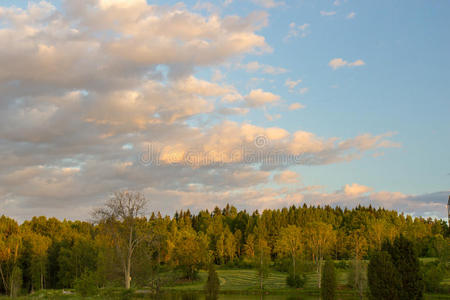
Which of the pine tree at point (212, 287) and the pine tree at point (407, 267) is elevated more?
the pine tree at point (407, 267)

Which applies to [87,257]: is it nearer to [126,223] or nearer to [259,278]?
[126,223]

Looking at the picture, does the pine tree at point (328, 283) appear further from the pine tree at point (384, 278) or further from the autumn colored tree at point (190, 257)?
the autumn colored tree at point (190, 257)

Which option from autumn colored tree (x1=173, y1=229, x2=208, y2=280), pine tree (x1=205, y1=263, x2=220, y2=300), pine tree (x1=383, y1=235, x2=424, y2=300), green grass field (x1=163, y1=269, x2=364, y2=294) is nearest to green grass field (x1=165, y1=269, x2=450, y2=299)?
green grass field (x1=163, y1=269, x2=364, y2=294)

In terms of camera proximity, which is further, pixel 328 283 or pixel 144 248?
pixel 144 248

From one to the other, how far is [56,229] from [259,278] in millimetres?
62851

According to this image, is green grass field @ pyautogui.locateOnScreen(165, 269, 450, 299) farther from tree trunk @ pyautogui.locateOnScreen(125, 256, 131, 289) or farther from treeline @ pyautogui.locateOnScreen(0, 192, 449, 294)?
tree trunk @ pyautogui.locateOnScreen(125, 256, 131, 289)

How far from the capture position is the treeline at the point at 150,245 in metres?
57.5

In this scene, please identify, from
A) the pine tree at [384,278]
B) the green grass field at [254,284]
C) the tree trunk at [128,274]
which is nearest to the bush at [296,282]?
the green grass field at [254,284]

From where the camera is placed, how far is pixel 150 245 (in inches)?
2335

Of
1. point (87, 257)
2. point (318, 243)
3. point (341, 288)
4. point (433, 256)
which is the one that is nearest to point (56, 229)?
point (87, 257)

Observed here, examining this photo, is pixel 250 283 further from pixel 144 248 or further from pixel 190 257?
pixel 144 248

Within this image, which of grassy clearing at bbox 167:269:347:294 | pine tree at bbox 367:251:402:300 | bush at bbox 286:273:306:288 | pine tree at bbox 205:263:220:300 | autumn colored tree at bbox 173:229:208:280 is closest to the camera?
pine tree at bbox 367:251:402:300

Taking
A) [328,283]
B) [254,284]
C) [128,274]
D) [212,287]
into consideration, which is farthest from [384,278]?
[254,284]

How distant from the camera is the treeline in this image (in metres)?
57.5
